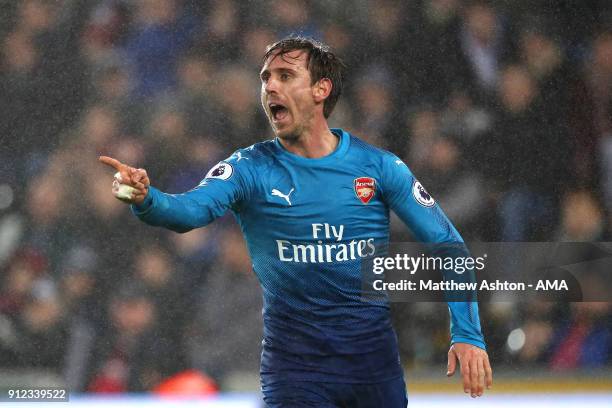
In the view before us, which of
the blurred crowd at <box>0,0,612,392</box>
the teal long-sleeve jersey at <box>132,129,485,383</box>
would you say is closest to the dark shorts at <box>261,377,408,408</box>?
the teal long-sleeve jersey at <box>132,129,485,383</box>

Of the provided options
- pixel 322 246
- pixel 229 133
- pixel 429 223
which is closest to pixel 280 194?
pixel 322 246

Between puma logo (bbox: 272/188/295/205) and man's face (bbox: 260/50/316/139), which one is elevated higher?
man's face (bbox: 260/50/316/139)

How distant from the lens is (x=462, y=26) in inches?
227

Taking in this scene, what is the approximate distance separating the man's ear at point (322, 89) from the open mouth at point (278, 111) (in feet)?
0.42

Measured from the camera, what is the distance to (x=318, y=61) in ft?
10.7

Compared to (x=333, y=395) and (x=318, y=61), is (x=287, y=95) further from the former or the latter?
(x=333, y=395)

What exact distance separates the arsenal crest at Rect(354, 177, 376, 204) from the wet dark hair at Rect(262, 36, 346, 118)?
0.33 m

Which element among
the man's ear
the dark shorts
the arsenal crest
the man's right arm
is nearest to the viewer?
the man's right arm

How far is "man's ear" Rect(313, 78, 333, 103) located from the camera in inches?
128

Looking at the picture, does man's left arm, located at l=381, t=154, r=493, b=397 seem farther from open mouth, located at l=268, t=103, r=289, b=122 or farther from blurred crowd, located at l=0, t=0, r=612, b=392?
blurred crowd, located at l=0, t=0, r=612, b=392

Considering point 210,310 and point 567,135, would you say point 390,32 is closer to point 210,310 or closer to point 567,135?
point 567,135

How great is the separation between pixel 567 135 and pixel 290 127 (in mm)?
3052

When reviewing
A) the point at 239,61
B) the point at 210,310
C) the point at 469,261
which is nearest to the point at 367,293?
the point at 469,261

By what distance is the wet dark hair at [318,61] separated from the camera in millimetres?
3225
